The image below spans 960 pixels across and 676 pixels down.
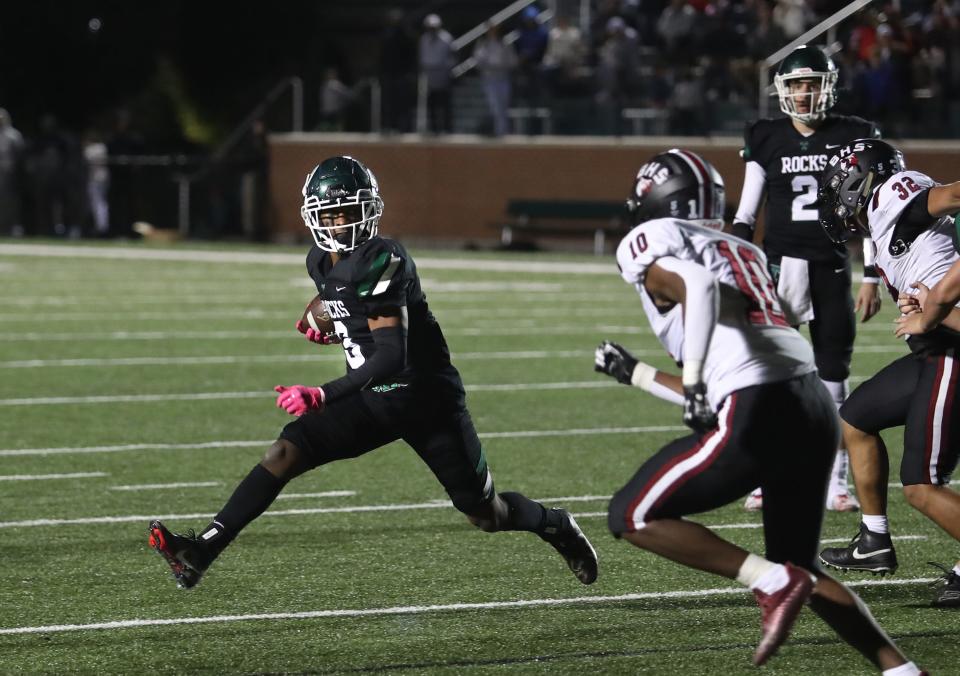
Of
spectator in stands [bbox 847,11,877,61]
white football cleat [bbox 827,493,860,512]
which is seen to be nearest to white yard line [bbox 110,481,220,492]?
white football cleat [bbox 827,493,860,512]

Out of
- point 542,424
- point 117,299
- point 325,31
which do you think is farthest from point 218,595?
point 325,31

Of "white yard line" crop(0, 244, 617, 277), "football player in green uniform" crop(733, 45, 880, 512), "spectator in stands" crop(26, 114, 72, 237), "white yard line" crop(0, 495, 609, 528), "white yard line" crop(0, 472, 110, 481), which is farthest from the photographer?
"spectator in stands" crop(26, 114, 72, 237)

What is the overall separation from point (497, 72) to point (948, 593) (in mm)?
18067

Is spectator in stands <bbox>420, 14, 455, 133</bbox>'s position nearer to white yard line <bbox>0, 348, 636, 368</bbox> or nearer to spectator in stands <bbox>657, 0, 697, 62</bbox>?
spectator in stands <bbox>657, 0, 697, 62</bbox>

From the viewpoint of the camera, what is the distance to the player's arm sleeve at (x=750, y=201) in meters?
6.90

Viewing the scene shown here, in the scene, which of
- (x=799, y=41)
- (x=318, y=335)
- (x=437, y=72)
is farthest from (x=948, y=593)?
(x=437, y=72)

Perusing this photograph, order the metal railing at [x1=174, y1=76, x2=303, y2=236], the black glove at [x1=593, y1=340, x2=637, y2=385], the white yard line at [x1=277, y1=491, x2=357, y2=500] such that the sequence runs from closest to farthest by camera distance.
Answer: the black glove at [x1=593, y1=340, x2=637, y2=385]
the white yard line at [x1=277, y1=491, x2=357, y2=500]
the metal railing at [x1=174, y1=76, x2=303, y2=236]

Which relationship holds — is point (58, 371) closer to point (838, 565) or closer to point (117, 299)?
point (117, 299)

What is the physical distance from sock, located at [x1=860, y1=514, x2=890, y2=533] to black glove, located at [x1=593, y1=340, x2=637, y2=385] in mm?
1794

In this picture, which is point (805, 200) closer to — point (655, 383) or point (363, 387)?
point (363, 387)

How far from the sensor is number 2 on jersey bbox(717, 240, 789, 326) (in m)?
4.28

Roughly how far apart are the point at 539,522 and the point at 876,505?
1.14 m

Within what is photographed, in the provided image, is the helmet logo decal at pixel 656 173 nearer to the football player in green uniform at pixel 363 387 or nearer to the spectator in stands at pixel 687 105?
the football player in green uniform at pixel 363 387

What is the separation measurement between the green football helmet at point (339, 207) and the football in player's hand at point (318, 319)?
248mm
